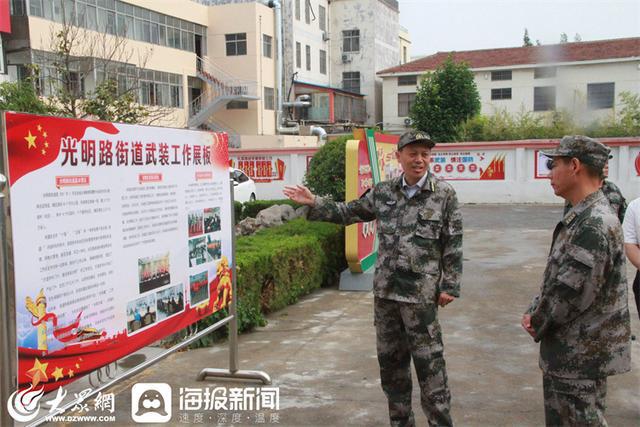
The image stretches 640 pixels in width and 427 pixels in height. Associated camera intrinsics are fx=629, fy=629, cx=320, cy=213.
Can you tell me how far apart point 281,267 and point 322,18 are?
3845 cm

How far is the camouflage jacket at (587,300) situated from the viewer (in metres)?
2.46

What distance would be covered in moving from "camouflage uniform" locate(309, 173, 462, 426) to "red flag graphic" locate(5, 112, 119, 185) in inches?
66.2

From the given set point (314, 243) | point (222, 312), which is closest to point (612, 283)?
point (222, 312)

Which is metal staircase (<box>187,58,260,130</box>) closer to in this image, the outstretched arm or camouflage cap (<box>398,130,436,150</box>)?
the outstretched arm

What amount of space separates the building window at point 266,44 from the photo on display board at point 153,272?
1305 inches

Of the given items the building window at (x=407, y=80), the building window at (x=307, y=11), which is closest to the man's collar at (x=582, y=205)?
the building window at (x=407, y=80)

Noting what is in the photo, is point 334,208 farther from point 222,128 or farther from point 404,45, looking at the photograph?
point 404,45

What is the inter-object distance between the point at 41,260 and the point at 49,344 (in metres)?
0.36

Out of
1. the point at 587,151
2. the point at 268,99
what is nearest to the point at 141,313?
the point at 587,151

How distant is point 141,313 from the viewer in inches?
129

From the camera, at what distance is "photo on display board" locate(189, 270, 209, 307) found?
3.79 metres

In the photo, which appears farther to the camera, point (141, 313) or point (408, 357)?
point (408, 357)

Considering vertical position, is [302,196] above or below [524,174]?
above

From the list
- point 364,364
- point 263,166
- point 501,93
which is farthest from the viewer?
point 501,93
